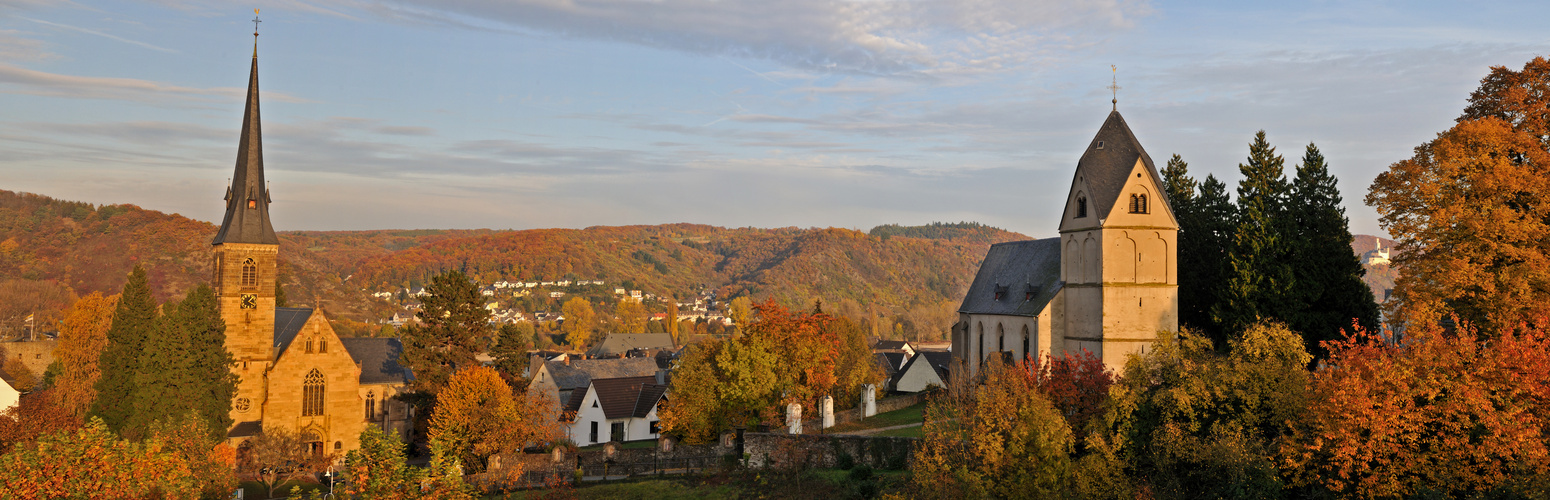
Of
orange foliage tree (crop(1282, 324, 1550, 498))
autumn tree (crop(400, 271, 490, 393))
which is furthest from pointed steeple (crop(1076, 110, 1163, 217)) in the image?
autumn tree (crop(400, 271, 490, 393))

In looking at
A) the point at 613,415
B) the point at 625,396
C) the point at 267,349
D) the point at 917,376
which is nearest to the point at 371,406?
the point at 267,349

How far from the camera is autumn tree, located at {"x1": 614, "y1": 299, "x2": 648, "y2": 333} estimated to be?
6304 inches

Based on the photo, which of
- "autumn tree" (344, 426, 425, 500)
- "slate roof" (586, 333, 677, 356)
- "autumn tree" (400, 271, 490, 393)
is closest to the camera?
"autumn tree" (344, 426, 425, 500)

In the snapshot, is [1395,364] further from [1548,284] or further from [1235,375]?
[1548,284]

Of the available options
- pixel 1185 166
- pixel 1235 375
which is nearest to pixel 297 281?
pixel 1185 166

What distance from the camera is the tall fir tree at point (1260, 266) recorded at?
38.3 m

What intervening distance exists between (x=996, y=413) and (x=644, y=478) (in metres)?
17.6

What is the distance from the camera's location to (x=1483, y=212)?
97.5 feet

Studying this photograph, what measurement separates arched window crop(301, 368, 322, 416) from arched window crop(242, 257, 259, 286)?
18.7 ft

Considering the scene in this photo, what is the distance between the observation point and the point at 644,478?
133 feet

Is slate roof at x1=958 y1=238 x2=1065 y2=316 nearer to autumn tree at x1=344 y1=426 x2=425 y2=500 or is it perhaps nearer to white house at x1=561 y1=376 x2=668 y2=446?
white house at x1=561 y1=376 x2=668 y2=446

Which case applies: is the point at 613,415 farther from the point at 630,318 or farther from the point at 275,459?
the point at 630,318

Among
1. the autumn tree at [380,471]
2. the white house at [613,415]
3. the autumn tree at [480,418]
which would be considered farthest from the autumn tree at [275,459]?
the autumn tree at [380,471]

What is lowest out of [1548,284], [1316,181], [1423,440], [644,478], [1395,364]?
[644,478]
